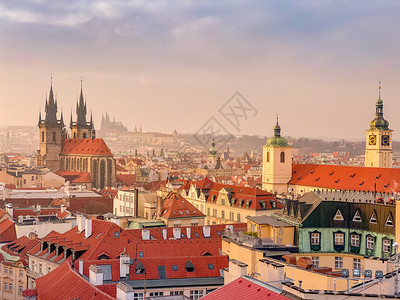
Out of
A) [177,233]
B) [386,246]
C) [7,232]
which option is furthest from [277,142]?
[386,246]

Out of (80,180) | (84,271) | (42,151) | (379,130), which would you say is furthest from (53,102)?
(84,271)

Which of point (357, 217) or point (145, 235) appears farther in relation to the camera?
point (145, 235)

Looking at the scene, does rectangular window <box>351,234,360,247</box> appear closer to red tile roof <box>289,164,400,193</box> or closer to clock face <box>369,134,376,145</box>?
red tile roof <box>289,164,400,193</box>

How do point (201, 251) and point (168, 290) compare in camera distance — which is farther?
point (201, 251)

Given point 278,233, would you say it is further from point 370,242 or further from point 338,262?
point 370,242

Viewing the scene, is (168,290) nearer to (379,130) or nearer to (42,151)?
(379,130)

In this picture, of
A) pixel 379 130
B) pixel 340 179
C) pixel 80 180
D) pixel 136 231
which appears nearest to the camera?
pixel 136 231

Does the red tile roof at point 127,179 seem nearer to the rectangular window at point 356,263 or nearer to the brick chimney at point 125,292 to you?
the rectangular window at point 356,263
